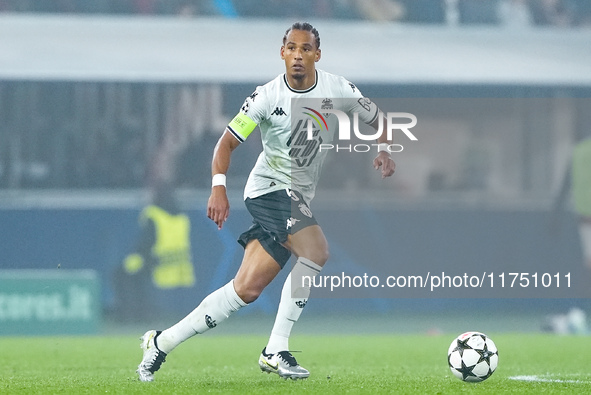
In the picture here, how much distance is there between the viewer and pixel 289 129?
17.9ft

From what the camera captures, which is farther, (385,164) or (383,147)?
(383,147)

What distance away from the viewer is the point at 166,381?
18.2 feet

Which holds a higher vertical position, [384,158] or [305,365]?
[384,158]

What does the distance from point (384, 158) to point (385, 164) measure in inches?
1.8

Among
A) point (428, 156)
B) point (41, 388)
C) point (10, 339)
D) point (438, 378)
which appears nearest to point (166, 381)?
point (41, 388)

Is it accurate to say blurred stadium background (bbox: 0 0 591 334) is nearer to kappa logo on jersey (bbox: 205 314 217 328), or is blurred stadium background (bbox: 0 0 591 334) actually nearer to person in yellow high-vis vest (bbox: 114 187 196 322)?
person in yellow high-vis vest (bbox: 114 187 196 322)

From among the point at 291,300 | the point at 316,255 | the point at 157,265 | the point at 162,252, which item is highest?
the point at 162,252

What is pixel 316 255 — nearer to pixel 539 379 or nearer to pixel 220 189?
pixel 220 189

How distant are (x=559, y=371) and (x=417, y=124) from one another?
21.4ft

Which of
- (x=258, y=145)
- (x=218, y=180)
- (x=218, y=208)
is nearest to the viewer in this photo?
(x=218, y=208)

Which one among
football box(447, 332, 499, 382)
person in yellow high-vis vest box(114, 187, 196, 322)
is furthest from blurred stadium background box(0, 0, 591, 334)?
football box(447, 332, 499, 382)

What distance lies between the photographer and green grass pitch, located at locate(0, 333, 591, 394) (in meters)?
5.22

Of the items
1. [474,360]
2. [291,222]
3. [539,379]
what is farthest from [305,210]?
[539,379]

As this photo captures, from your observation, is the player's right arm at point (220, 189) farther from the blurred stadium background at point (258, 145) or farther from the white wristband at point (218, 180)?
the blurred stadium background at point (258, 145)
